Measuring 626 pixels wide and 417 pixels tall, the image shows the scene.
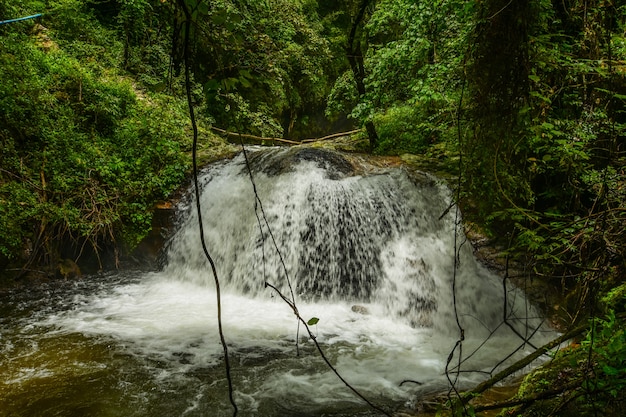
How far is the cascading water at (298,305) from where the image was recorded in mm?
3652

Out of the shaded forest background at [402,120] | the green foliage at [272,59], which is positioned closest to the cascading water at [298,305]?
the shaded forest background at [402,120]

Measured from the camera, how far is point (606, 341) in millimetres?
1803

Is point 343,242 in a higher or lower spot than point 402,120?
lower

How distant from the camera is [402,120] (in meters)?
8.77

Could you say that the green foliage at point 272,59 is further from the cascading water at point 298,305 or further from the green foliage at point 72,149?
the cascading water at point 298,305

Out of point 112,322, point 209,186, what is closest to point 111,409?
point 112,322

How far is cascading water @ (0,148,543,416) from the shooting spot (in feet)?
12.0

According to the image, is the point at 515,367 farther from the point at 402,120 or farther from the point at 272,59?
the point at 272,59

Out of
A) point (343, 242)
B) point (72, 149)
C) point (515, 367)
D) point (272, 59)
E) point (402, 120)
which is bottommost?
point (343, 242)

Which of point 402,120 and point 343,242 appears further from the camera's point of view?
point 402,120

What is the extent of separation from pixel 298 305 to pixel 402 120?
5051 millimetres

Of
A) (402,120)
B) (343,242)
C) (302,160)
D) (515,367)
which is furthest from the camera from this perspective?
(402,120)

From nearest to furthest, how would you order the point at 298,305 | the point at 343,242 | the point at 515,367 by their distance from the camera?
the point at 515,367 < the point at 298,305 < the point at 343,242

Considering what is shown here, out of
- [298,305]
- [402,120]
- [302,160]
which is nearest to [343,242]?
[298,305]
